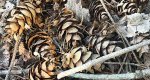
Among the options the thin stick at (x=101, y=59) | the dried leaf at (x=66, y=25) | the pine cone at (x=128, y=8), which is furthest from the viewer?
the pine cone at (x=128, y=8)

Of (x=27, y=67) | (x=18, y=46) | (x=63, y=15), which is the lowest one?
(x=27, y=67)

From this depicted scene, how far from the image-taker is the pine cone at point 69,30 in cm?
184

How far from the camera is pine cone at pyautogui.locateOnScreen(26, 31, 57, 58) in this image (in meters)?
1.84

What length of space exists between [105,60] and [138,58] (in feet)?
0.76

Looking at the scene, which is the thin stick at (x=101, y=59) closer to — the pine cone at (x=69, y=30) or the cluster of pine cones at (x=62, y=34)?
the cluster of pine cones at (x=62, y=34)

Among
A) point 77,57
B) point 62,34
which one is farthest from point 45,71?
point 62,34

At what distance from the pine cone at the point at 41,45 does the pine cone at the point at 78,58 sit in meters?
0.12

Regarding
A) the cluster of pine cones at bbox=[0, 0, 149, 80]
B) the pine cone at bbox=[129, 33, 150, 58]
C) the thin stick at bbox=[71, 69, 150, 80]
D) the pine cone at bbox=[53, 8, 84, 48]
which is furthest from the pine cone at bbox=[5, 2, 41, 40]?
the pine cone at bbox=[129, 33, 150, 58]

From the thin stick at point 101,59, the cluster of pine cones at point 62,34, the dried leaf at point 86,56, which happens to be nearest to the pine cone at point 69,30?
the cluster of pine cones at point 62,34

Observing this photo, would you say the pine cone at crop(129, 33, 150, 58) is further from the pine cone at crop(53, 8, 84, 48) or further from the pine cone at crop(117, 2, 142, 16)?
the pine cone at crop(53, 8, 84, 48)

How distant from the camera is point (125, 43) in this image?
1.83 m

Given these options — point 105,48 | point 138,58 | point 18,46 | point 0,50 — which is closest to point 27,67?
point 18,46

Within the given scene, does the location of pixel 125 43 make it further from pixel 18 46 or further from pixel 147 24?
pixel 18 46

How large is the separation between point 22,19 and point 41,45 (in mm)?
190
